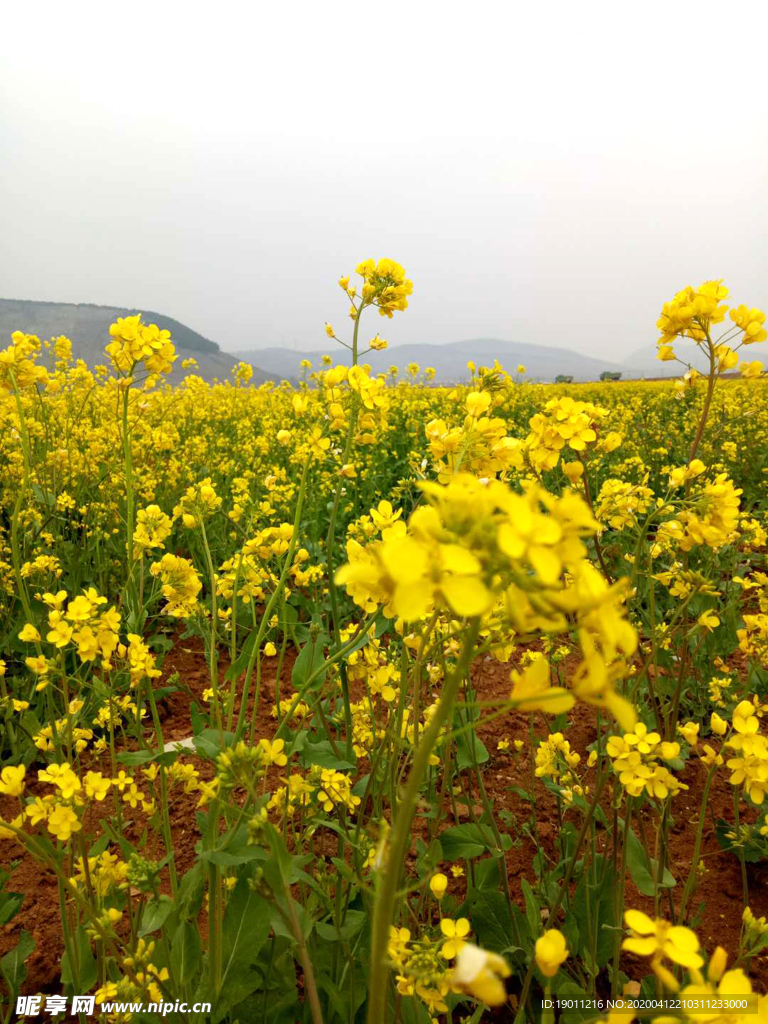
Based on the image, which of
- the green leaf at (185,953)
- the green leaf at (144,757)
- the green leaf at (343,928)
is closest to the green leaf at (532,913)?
the green leaf at (343,928)

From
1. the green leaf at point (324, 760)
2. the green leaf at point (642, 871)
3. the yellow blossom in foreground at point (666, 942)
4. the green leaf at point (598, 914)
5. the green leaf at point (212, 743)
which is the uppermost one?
the yellow blossom in foreground at point (666, 942)

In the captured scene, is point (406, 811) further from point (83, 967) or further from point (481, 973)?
point (83, 967)

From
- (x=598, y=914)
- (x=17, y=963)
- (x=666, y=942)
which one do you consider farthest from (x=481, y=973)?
(x=17, y=963)

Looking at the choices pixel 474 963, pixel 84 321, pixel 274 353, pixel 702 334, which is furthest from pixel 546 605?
pixel 274 353

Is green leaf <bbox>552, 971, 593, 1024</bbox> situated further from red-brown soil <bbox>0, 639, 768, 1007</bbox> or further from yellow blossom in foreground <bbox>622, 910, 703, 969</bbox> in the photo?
yellow blossom in foreground <bbox>622, 910, 703, 969</bbox>

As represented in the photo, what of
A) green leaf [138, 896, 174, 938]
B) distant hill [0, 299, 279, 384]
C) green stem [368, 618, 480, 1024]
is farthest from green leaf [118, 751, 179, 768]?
distant hill [0, 299, 279, 384]

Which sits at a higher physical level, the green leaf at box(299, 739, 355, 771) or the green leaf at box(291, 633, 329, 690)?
the green leaf at box(291, 633, 329, 690)

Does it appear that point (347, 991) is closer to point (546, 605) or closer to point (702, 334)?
point (546, 605)

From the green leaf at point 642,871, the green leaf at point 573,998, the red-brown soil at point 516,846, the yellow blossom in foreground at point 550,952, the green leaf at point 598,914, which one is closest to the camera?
the yellow blossom in foreground at point 550,952

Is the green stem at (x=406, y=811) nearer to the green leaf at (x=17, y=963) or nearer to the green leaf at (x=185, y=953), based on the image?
the green leaf at (x=185, y=953)

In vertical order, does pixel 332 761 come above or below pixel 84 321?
below

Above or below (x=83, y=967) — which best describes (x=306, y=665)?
above

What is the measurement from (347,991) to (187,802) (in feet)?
4.38

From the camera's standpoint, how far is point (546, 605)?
533 mm
